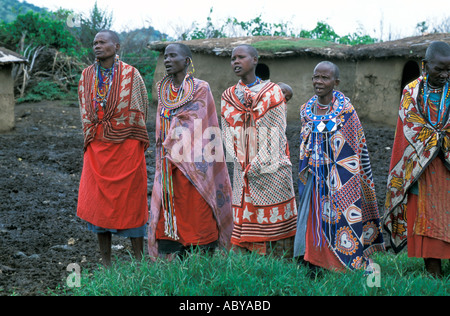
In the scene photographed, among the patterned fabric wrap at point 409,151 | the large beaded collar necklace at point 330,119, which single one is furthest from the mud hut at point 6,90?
the patterned fabric wrap at point 409,151

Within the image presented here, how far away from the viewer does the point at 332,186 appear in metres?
4.34

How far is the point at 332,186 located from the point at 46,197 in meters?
4.69

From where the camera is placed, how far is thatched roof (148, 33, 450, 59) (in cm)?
1215

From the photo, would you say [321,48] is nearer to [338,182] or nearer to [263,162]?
[263,162]

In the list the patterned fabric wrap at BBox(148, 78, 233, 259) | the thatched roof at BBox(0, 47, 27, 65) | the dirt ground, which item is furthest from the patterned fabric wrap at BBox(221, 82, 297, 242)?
the thatched roof at BBox(0, 47, 27, 65)

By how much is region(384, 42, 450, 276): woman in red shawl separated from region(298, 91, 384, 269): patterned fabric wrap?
358 millimetres

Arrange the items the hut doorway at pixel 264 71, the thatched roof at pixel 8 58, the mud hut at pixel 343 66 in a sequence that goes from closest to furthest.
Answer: the thatched roof at pixel 8 58
the mud hut at pixel 343 66
the hut doorway at pixel 264 71

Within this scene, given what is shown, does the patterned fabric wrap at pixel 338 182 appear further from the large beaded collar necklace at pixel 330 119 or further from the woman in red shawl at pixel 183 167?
the woman in red shawl at pixel 183 167

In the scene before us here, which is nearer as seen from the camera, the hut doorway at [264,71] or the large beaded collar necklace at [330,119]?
the large beaded collar necklace at [330,119]

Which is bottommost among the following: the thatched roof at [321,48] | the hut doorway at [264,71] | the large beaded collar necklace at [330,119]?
the large beaded collar necklace at [330,119]

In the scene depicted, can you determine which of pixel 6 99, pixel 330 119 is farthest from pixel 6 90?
pixel 330 119

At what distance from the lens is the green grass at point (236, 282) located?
364 centimetres
